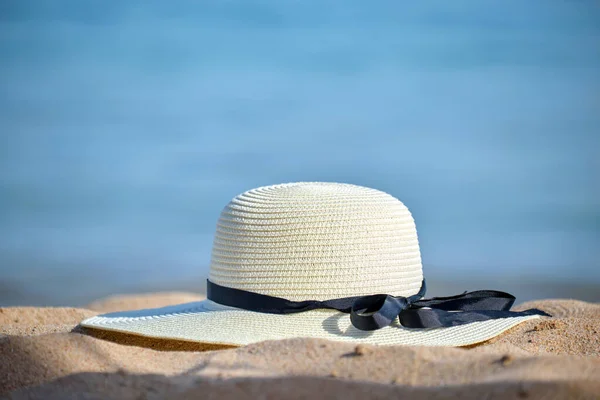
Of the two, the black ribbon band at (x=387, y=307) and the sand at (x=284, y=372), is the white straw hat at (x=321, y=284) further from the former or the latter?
the sand at (x=284, y=372)

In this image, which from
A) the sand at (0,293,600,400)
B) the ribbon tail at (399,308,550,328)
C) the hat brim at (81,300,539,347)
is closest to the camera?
the sand at (0,293,600,400)

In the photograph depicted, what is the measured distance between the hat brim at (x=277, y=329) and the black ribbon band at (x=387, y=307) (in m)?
0.03

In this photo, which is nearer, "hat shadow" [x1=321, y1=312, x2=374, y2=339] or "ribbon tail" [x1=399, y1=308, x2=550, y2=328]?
"hat shadow" [x1=321, y1=312, x2=374, y2=339]

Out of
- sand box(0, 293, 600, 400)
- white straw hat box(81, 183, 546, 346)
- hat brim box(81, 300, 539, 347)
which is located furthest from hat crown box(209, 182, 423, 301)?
sand box(0, 293, 600, 400)

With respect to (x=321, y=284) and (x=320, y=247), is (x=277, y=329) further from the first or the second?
(x=320, y=247)

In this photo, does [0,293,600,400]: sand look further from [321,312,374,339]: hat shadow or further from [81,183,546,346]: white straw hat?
[321,312,374,339]: hat shadow

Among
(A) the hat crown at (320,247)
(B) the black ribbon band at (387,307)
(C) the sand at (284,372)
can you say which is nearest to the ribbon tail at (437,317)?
(B) the black ribbon band at (387,307)

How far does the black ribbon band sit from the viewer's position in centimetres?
305

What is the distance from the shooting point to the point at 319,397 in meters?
2.13

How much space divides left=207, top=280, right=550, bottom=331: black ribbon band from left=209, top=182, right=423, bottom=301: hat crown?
1.7 inches

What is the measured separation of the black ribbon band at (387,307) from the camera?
3.05 m

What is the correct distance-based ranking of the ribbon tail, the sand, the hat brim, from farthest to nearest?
the ribbon tail < the hat brim < the sand

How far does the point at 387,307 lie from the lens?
306cm

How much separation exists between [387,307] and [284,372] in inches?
30.3
